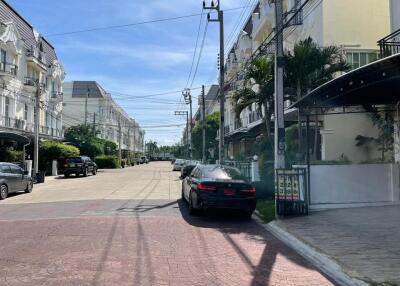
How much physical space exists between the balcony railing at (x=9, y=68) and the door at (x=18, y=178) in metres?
17.5

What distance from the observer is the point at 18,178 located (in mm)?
22297

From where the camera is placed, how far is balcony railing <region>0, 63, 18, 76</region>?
3775cm

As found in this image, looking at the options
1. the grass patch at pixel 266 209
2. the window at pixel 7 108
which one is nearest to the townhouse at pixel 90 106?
the window at pixel 7 108

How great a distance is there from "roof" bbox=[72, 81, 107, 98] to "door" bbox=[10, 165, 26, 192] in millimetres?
63616

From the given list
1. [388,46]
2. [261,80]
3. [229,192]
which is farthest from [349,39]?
[229,192]

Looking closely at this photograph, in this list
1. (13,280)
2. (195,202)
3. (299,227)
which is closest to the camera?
Answer: (13,280)

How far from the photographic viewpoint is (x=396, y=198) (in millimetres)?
15391

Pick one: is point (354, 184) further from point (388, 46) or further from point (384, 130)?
point (384, 130)

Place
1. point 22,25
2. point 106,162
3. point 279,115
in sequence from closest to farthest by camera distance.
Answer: point 279,115 < point 22,25 < point 106,162

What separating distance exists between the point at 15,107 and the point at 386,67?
36.7 metres

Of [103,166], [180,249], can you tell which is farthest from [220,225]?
[103,166]

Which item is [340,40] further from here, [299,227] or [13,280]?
[13,280]

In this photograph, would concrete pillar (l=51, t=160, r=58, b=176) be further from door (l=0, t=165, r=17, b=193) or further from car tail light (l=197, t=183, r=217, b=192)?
car tail light (l=197, t=183, r=217, b=192)

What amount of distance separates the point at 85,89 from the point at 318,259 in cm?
8244
